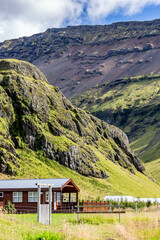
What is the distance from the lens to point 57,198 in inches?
2569

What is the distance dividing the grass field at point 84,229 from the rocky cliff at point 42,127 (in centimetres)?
6627

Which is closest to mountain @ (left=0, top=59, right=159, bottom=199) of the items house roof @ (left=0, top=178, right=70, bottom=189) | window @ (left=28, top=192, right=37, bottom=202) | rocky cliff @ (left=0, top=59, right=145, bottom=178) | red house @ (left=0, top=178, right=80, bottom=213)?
rocky cliff @ (left=0, top=59, right=145, bottom=178)

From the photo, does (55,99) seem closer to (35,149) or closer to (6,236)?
(35,149)

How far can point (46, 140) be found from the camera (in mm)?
111500

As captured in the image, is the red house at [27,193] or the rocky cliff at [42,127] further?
the rocky cliff at [42,127]

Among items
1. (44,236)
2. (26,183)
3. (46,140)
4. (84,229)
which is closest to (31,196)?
(26,183)

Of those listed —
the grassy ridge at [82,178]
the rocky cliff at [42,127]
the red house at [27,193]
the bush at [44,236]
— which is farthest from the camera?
the rocky cliff at [42,127]

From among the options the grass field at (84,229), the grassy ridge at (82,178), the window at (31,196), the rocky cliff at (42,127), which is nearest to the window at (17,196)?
the window at (31,196)

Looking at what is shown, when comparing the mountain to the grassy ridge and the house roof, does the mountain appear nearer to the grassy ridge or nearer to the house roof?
the grassy ridge

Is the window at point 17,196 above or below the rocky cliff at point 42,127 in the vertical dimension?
below

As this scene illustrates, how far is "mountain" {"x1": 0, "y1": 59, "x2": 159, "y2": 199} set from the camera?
335 feet

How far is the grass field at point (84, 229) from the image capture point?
2238 centimetres

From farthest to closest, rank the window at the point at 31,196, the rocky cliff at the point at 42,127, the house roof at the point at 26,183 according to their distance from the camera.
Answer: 1. the rocky cliff at the point at 42,127
2. the window at the point at 31,196
3. the house roof at the point at 26,183

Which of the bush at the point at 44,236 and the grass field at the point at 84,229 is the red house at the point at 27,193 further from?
the bush at the point at 44,236
